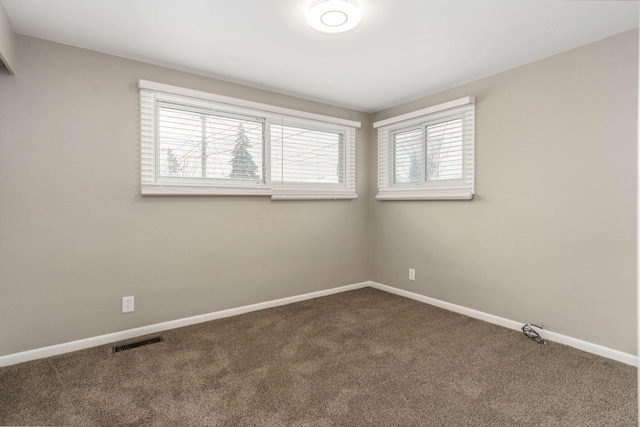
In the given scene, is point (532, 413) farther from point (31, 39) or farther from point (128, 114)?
point (31, 39)

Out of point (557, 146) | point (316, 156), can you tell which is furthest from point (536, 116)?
point (316, 156)

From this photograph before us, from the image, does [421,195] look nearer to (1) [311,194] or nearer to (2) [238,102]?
(1) [311,194]

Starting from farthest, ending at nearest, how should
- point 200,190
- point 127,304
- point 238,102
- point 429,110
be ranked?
point 429,110, point 238,102, point 200,190, point 127,304

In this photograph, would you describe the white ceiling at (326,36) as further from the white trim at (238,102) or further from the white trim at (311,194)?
the white trim at (311,194)

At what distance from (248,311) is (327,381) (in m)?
1.46

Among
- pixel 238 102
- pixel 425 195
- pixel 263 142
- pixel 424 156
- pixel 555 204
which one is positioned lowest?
pixel 555 204

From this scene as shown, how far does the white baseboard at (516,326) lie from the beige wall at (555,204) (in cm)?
4

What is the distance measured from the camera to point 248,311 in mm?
3271

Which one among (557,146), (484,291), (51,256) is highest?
(557,146)

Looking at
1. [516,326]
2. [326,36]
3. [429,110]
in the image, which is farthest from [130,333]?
[429,110]

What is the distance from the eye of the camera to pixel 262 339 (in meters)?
2.63

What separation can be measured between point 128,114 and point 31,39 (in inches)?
27.9

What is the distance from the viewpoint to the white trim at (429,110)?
3.06 metres

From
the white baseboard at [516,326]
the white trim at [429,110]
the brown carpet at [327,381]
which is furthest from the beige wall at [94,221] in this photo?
the white baseboard at [516,326]
